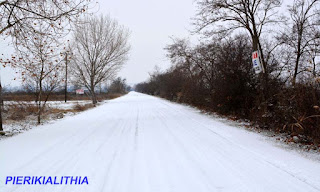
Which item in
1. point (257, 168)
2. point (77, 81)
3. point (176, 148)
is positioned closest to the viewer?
point (257, 168)

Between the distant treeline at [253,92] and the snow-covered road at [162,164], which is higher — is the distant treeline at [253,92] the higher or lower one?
the higher one

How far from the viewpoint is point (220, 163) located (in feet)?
11.9

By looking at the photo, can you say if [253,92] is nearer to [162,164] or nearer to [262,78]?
[262,78]

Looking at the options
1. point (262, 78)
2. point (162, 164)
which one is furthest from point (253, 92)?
point (162, 164)

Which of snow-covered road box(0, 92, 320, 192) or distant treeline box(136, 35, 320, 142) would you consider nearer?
snow-covered road box(0, 92, 320, 192)

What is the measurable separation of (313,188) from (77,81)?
25509 millimetres

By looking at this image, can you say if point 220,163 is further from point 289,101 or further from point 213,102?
point 213,102

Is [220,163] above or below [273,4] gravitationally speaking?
below

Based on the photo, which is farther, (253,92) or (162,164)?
(253,92)

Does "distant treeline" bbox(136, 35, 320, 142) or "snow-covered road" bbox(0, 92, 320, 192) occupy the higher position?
"distant treeline" bbox(136, 35, 320, 142)

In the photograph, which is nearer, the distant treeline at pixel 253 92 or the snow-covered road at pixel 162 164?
the snow-covered road at pixel 162 164

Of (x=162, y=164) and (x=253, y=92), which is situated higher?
(x=253, y=92)

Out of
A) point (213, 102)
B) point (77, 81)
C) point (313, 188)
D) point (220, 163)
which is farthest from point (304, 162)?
point (77, 81)

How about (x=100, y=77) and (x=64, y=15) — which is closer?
(x=64, y=15)
